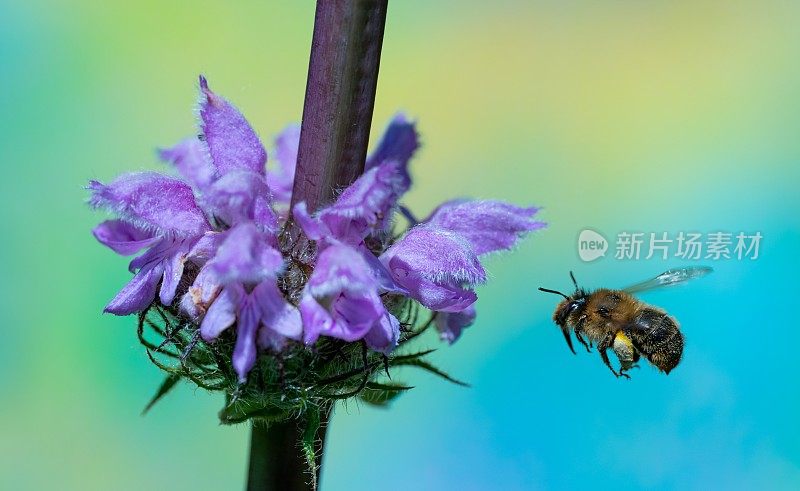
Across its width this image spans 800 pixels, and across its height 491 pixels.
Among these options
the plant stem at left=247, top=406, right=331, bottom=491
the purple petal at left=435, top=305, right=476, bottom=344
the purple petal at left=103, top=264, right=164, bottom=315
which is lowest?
the plant stem at left=247, top=406, right=331, bottom=491

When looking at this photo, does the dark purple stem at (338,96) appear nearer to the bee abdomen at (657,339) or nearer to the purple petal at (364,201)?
the purple petal at (364,201)

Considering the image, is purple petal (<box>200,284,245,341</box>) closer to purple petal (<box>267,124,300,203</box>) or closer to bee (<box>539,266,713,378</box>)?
purple petal (<box>267,124,300,203</box>)

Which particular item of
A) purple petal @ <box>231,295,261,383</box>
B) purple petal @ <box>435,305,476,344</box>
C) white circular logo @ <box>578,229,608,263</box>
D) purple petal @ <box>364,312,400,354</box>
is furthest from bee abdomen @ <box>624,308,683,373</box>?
purple petal @ <box>231,295,261,383</box>

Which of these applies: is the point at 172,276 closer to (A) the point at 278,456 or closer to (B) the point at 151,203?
(B) the point at 151,203

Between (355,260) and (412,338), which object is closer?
(355,260)

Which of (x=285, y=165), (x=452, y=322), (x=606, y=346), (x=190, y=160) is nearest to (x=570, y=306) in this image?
(x=606, y=346)

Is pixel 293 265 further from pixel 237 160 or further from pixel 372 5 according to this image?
pixel 372 5

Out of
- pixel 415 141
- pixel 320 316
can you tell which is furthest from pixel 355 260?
pixel 415 141
